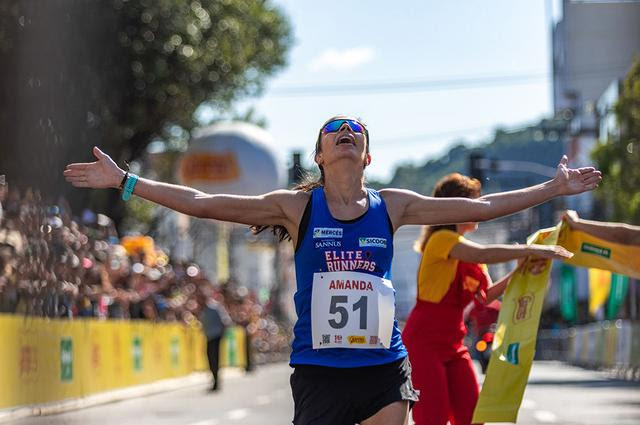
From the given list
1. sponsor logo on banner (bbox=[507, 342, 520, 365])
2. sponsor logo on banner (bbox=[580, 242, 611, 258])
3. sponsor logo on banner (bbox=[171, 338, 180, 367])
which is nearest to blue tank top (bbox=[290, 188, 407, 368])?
sponsor logo on banner (bbox=[507, 342, 520, 365])

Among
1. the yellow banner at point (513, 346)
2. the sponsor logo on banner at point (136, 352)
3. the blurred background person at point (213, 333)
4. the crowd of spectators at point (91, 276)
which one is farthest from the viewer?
the sponsor logo on banner at point (136, 352)

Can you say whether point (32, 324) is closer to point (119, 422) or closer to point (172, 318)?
point (119, 422)

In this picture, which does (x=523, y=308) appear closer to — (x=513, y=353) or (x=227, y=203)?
(x=513, y=353)

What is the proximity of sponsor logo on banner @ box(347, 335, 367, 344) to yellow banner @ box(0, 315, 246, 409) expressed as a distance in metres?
1.13

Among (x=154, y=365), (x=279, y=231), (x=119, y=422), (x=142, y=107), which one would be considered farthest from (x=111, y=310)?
(x=279, y=231)

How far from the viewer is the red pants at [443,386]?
8.70 metres

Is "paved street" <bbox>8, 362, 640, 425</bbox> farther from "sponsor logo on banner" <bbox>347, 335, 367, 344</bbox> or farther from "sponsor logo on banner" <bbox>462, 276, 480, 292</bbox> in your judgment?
"sponsor logo on banner" <bbox>347, 335, 367, 344</bbox>

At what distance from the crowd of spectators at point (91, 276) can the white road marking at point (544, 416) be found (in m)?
4.65

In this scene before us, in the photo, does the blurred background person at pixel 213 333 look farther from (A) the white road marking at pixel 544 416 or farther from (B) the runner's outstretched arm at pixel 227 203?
(B) the runner's outstretched arm at pixel 227 203

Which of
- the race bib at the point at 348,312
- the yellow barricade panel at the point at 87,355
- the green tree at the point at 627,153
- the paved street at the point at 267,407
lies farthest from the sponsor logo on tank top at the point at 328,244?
the green tree at the point at 627,153

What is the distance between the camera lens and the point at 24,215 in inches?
253

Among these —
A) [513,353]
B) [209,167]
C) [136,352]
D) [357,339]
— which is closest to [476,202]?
[357,339]

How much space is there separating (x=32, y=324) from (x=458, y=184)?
2959 millimetres

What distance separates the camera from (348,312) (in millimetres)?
6625
